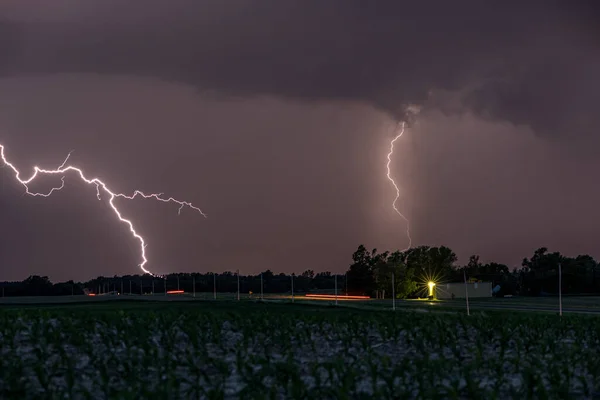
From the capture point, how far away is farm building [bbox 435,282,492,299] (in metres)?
108

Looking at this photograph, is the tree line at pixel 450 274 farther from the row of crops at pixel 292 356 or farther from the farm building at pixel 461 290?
the row of crops at pixel 292 356

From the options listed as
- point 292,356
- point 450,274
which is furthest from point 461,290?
point 292,356

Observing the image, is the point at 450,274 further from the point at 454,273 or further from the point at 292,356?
the point at 292,356

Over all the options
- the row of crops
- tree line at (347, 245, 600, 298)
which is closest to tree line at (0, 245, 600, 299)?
tree line at (347, 245, 600, 298)

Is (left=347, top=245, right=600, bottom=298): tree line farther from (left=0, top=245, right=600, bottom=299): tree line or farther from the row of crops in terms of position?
the row of crops

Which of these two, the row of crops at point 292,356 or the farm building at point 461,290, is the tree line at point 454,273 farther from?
the row of crops at point 292,356

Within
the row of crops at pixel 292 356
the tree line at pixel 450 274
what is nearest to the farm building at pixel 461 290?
the tree line at pixel 450 274

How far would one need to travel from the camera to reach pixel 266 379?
1695cm

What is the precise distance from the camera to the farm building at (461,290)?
355 feet

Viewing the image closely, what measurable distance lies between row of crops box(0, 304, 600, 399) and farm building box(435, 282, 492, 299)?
80.6m

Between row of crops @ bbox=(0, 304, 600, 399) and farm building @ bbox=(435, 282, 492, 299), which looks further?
farm building @ bbox=(435, 282, 492, 299)

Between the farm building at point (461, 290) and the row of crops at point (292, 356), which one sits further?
the farm building at point (461, 290)

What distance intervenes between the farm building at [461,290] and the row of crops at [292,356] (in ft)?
264

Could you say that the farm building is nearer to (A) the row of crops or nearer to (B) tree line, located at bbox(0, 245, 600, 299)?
(B) tree line, located at bbox(0, 245, 600, 299)
